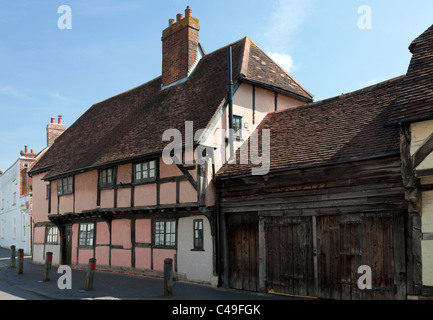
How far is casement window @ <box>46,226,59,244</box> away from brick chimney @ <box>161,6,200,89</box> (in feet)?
30.0

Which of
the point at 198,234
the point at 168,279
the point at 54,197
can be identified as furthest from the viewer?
the point at 54,197

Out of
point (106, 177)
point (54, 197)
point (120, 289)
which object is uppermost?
point (106, 177)

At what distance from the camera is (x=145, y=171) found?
1530cm

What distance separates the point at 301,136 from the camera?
12586 mm

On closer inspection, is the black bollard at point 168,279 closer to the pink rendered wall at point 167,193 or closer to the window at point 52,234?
the pink rendered wall at point 167,193

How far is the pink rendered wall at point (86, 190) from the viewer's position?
17.7 meters

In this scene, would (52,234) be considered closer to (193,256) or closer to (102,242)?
(102,242)

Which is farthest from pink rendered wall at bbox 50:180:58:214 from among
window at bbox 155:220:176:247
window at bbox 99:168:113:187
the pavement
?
window at bbox 155:220:176:247

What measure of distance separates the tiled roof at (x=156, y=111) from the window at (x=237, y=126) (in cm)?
85

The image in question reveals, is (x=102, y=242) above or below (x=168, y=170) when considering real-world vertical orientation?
below

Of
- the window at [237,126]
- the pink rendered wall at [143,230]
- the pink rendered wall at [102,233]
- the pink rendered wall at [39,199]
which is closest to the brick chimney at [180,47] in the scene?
the window at [237,126]

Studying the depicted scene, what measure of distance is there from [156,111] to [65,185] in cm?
605

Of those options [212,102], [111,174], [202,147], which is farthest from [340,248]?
[111,174]

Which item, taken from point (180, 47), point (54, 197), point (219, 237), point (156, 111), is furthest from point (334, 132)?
point (54, 197)
